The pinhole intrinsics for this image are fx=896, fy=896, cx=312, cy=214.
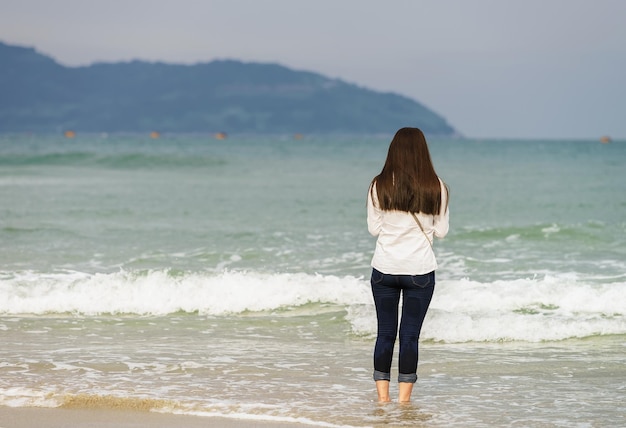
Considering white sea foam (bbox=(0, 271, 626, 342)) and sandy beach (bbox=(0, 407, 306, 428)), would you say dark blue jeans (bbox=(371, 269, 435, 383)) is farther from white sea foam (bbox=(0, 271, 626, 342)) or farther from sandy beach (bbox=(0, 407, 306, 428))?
white sea foam (bbox=(0, 271, 626, 342))

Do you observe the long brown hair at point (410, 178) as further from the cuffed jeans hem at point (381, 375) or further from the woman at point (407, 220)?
the cuffed jeans hem at point (381, 375)

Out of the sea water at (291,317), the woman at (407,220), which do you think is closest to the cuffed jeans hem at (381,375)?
the sea water at (291,317)

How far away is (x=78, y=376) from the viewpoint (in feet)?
23.1

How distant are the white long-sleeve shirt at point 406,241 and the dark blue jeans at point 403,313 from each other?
58 millimetres

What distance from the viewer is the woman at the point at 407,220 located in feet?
18.3

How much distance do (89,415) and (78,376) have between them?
1.25 m

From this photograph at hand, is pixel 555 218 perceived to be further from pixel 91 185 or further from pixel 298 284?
pixel 91 185

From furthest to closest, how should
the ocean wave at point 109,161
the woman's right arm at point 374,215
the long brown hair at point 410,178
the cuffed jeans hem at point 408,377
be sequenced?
the ocean wave at point 109,161 → the cuffed jeans hem at point 408,377 → the woman's right arm at point 374,215 → the long brown hair at point 410,178

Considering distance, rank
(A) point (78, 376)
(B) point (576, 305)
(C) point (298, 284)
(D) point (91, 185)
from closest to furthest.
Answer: (A) point (78, 376) → (B) point (576, 305) → (C) point (298, 284) → (D) point (91, 185)

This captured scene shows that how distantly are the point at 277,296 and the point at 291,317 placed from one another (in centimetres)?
84

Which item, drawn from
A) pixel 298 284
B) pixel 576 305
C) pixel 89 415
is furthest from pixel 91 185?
pixel 89 415

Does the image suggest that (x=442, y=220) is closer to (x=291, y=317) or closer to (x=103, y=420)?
(x=103, y=420)

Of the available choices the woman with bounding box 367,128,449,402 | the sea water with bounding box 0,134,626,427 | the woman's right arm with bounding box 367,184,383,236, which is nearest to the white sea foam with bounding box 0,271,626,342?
the sea water with bounding box 0,134,626,427

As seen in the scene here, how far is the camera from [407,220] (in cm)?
564
